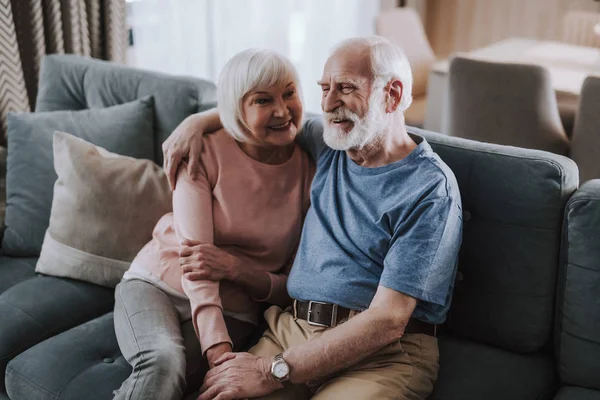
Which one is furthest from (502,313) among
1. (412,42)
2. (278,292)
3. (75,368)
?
(412,42)

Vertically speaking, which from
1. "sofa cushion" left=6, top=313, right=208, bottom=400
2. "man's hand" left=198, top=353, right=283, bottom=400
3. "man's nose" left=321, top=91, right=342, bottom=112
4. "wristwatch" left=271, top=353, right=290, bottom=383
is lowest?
"sofa cushion" left=6, top=313, right=208, bottom=400

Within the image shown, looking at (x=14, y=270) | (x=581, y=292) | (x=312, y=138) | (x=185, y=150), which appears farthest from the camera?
(x=14, y=270)

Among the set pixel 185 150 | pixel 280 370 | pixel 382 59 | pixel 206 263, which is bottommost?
pixel 280 370

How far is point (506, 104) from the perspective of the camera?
8.71 ft

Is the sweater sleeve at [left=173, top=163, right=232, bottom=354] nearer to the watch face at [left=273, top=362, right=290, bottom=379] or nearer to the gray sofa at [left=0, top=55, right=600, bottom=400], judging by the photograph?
the gray sofa at [left=0, top=55, right=600, bottom=400]

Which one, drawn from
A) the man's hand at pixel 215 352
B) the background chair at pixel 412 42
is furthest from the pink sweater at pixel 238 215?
the background chair at pixel 412 42

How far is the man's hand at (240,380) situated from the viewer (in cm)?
146

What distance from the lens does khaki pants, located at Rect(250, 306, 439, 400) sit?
1.45 meters

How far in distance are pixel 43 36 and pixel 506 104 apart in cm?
178

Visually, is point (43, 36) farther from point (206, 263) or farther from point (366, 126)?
point (366, 126)

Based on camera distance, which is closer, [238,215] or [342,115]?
[342,115]

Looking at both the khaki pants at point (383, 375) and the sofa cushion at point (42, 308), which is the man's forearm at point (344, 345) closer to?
the khaki pants at point (383, 375)

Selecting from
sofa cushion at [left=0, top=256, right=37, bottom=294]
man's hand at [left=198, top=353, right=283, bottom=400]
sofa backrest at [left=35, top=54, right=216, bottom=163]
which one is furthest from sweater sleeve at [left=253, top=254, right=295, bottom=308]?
sofa cushion at [left=0, top=256, right=37, bottom=294]

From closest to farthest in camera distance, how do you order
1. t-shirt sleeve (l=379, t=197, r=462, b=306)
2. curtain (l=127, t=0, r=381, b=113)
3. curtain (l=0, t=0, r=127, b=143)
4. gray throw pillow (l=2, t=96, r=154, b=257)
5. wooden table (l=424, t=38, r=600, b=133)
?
t-shirt sleeve (l=379, t=197, r=462, b=306), gray throw pillow (l=2, t=96, r=154, b=257), curtain (l=0, t=0, r=127, b=143), wooden table (l=424, t=38, r=600, b=133), curtain (l=127, t=0, r=381, b=113)
